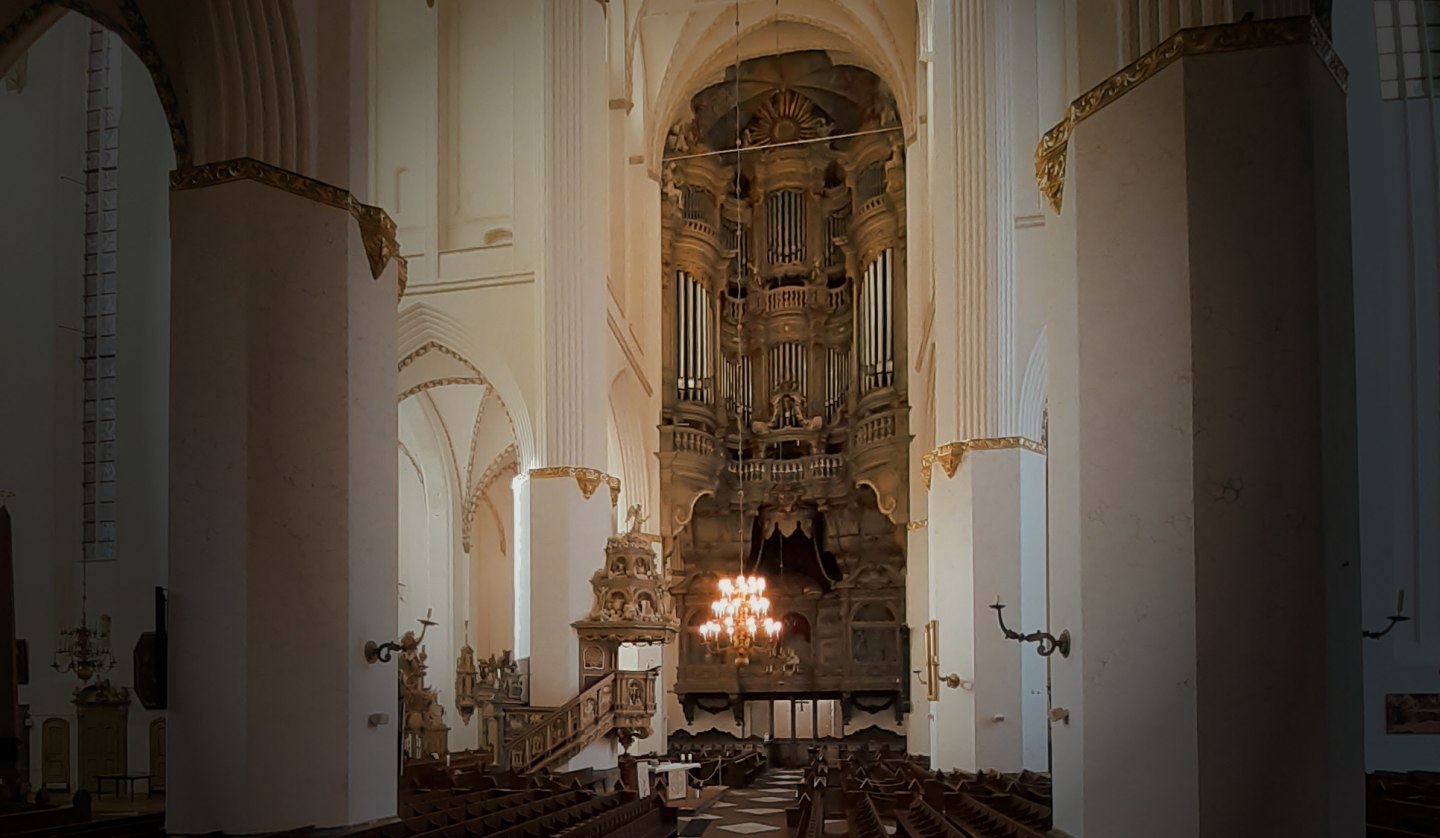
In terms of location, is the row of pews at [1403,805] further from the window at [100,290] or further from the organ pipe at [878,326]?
the organ pipe at [878,326]

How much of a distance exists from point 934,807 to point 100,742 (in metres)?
11.4

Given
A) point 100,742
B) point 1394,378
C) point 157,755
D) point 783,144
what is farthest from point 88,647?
point 783,144

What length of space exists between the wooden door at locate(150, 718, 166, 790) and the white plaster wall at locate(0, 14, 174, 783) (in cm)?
34

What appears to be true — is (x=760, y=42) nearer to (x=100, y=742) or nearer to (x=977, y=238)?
(x=977, y=238)

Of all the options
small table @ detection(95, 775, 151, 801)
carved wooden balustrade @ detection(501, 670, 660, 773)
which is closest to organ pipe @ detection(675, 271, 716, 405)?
carved wooden balustrade @ detection(501, 670, 660, 773)

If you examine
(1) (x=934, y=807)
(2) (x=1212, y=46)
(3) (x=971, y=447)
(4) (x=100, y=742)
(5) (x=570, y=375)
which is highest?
(2) (x=1212, y=46)

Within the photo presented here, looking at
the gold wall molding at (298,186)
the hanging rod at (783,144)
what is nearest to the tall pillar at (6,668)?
the gold wall molding at (298,186)

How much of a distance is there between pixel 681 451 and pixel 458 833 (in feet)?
58.2

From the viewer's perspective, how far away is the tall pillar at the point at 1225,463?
5387 mm

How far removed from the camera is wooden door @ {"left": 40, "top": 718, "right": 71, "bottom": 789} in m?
16.7

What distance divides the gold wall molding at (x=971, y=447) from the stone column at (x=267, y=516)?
7.36 m

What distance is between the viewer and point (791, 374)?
27.3 metres

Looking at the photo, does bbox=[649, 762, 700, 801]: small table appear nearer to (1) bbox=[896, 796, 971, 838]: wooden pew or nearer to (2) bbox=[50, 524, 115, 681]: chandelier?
(1) bbox=[896, 796, 971, 838]: wooden pew

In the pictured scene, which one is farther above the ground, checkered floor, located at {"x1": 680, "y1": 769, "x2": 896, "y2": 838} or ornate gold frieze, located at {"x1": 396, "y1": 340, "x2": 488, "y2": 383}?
ornate gold frieze, located at {"x1": 396, "y1": 340, "x2": 488, "y2": 383}
